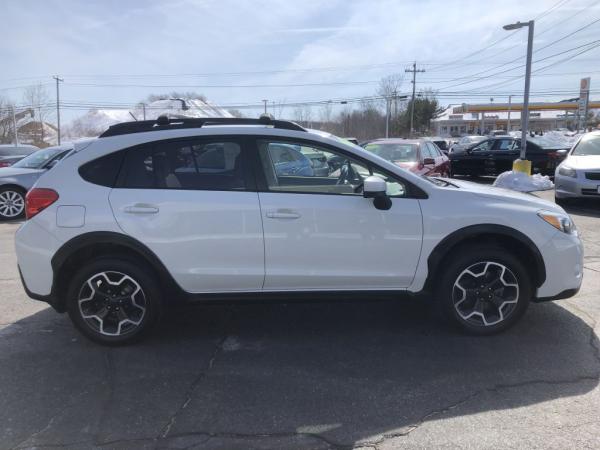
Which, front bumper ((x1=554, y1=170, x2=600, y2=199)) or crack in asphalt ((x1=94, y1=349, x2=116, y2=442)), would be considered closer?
crack in asphalt ((x1=94, y1=349, x2=116, y2=442))

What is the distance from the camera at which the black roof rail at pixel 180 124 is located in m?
4.11

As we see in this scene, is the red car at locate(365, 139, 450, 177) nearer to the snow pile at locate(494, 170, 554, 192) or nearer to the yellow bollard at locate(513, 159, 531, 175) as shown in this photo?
the snow pile at locate(494, 170, 554, 192)

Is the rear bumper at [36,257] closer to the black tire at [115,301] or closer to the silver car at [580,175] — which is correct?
the black tire at [115,301]

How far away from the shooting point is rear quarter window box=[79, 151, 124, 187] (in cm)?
387

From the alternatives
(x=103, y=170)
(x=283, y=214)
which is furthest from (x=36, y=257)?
(x=283, y=214)

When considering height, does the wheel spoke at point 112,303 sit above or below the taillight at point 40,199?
below

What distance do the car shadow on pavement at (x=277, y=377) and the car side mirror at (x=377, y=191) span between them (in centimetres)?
115

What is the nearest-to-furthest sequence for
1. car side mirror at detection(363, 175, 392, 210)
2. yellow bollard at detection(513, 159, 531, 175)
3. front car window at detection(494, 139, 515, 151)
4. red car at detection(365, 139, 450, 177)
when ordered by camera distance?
car side mirror at detection(363, 175, 392, 210) → red car at detection(365, 139, 450, 177) → yellow bollard at detection(513, 159, 531, 175) → front car window at detection(494, 139, 515, 151)

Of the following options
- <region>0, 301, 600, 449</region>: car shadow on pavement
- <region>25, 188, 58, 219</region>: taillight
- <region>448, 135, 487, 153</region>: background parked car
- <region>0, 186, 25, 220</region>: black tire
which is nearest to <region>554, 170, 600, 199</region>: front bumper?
<region>0, 301, 600, 449</region>: car shadow on pavement

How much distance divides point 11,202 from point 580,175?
11.8m

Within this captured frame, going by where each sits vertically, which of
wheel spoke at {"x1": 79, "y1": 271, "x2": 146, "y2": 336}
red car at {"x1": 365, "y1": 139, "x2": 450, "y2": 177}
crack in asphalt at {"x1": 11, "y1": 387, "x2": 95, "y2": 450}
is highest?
red car at {"x1": 365, "y1": 139, "x2": 450, "y2": 177}

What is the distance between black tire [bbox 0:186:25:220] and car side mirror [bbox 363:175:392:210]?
9.17m

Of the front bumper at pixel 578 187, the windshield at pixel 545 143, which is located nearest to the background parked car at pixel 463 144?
the windshield at pixel 545 143

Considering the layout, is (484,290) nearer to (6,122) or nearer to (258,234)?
(258,234)
